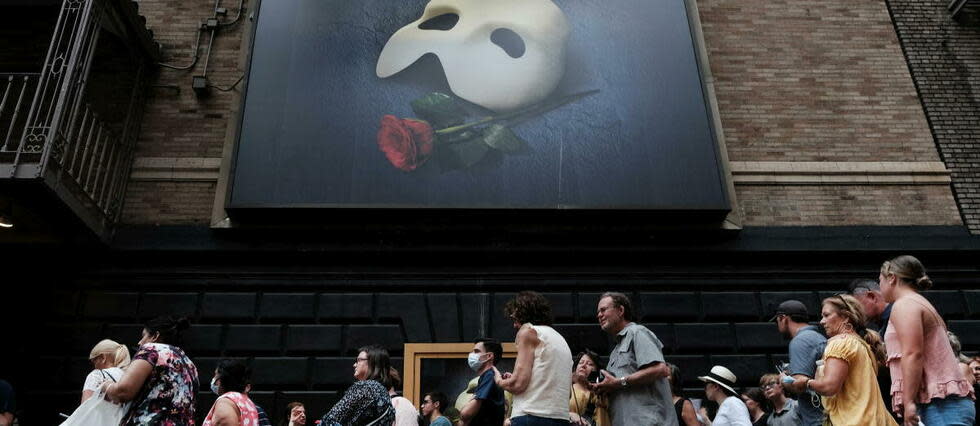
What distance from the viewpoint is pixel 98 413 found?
4562 millimetres

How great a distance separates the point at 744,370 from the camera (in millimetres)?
9078

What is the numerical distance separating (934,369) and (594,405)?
7.26 ft

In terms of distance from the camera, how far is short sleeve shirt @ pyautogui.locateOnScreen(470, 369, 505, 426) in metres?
4.94

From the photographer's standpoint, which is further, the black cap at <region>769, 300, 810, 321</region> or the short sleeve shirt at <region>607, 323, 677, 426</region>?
the black cap at <region>769, 300, 810, 321</region>

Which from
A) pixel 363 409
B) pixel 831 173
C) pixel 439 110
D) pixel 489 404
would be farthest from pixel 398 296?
pixel 831 173

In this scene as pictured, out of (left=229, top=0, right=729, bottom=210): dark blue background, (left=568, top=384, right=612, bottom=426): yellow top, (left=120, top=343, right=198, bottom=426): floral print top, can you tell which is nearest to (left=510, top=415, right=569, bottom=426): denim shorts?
(left=568, top=384, right=612, bottom=426): yellow top

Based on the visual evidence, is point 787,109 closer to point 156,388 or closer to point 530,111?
point 530,111

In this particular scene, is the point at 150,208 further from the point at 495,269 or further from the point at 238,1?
the point at 495,269

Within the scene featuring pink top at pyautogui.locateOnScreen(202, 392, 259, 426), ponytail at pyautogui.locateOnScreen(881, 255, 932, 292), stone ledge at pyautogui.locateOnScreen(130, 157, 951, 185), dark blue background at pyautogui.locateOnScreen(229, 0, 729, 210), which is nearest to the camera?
ponytail at pyautogui.locateOnScreen(881, 255, 932, 292)

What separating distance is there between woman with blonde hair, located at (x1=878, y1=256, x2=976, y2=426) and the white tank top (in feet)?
6.06

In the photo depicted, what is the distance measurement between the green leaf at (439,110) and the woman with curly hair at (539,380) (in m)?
5.64

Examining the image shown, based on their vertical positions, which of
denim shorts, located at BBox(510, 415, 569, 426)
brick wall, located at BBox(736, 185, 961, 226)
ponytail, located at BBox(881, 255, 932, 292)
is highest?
brick wall, located at BBox(736, 185, 961, 226)

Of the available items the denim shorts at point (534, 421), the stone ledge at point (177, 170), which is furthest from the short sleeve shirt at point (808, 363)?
the stone ledge at point (177, 170)

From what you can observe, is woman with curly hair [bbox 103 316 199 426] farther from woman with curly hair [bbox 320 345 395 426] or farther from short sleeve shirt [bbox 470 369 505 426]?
short sleeve shirt [bbox 470 369 505 426]
